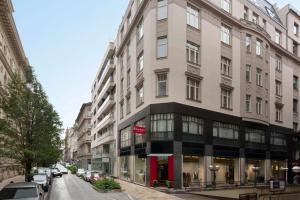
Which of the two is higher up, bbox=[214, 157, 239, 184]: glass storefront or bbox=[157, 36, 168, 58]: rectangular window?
bbox=[157, 36, 168, 58]: rectangular window

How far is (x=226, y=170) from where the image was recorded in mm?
48188

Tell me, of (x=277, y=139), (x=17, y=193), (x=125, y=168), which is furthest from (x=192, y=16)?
(x=17, y=193)

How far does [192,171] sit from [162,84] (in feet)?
32.5

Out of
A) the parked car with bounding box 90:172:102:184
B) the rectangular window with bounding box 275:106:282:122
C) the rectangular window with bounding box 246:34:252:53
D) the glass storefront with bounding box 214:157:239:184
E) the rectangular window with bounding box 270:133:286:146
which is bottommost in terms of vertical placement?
the parked car with bounding box 90:172:102:184

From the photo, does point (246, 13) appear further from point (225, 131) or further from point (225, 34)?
point (225, 131)

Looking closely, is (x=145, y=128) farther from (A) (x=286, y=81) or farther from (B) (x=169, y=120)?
(A) (x=286, y=81)

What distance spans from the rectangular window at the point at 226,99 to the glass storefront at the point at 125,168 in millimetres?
15719

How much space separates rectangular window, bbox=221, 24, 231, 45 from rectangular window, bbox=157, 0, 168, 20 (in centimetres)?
934

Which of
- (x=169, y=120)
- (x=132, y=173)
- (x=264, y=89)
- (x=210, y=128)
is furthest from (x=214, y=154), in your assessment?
(x=264, y=89)

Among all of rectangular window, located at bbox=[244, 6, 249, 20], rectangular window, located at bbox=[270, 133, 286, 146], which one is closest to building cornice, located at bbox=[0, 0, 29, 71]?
rectangular window, located at bbox=[244, 6, 249, 20]

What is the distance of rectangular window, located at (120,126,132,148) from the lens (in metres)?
54.7

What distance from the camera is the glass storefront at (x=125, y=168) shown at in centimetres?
5482

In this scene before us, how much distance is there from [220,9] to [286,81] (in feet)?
70.5

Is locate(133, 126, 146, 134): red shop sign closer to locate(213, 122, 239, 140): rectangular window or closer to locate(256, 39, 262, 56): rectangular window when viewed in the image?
locate(213, 122, 239, 140): rectangular window
